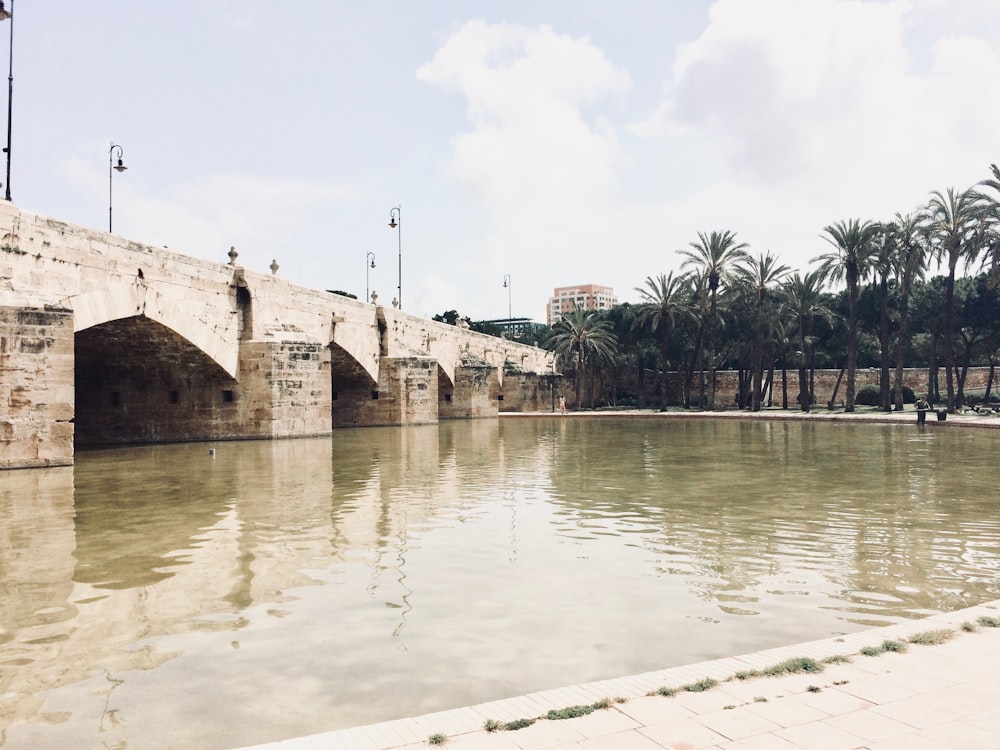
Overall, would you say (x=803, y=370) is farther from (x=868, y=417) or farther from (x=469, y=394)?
(x=469, y=394)

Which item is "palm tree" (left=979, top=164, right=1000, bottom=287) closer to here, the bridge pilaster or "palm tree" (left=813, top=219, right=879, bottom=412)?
"palm tree" (left=813, top=219, right=879, bottom=412)

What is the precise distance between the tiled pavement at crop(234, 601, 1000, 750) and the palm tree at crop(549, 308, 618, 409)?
41.6 meters

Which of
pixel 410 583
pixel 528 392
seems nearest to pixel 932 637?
pixel 410 583

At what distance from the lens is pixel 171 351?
20.0 meters

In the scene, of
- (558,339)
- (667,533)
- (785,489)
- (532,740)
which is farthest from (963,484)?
(558,339)

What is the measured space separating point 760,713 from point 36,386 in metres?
13.9

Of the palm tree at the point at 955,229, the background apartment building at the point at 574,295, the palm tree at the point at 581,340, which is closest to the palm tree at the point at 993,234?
the palm tree at the point at 955,229

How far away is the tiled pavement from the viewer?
2.94m

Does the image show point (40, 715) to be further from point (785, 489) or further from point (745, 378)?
point (745, 378)

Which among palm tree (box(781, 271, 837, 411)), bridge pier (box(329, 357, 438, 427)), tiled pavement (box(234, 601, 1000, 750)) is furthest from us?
palm tree (box(781, 271, 837, 411))

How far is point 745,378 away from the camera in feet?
160

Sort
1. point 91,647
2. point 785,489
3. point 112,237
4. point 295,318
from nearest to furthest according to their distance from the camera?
point 91,647 < point 785,489 < point 112,237 < point 295,318

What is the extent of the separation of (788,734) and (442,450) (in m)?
15.5

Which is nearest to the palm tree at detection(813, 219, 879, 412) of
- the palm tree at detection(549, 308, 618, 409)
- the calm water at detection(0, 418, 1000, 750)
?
the palm tree at detection(549, 308, 618, 409)
